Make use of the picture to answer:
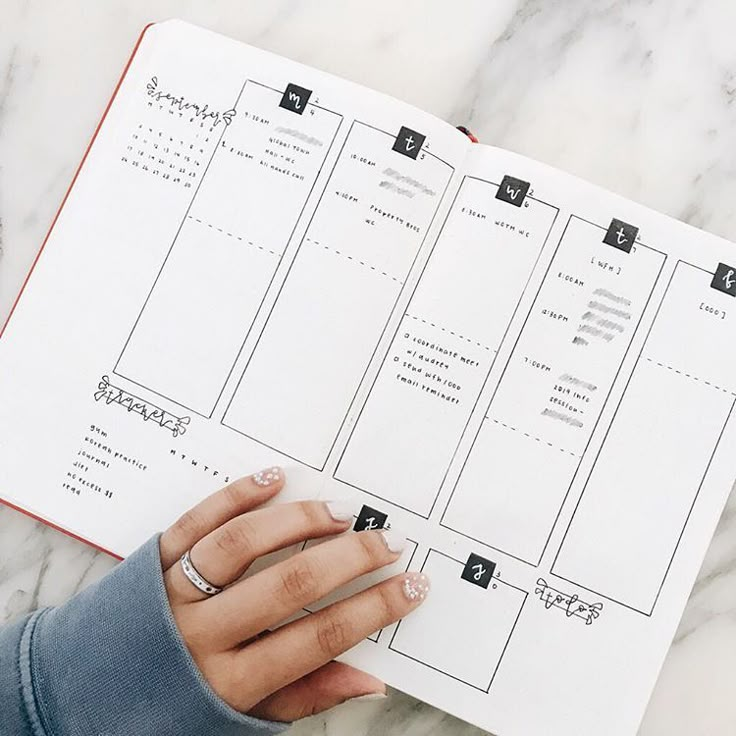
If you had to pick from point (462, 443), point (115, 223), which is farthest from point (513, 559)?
point (115, 223)

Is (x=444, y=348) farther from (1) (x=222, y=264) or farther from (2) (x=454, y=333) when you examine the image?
(1) (x=222, y=264)

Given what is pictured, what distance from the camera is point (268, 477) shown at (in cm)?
49

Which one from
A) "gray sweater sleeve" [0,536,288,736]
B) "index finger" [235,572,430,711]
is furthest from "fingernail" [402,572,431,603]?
"gray sweater sleeve" [0,536,288,736]

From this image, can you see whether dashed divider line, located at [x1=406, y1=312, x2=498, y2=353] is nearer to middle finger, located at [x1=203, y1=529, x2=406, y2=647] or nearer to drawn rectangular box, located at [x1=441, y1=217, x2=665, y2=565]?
drawn rectangular box, located at [x1=441, y1=217, x2=665, y2=565]

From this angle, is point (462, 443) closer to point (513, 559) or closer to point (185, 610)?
point (513, 559)

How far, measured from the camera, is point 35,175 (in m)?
0.55

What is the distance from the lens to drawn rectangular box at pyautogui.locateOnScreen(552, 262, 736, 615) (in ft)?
1.61

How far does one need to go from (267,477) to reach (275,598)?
7 cm

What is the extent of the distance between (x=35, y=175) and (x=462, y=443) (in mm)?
310

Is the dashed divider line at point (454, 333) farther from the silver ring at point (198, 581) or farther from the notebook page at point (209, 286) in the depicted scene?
the silver ring at point (198, 581)

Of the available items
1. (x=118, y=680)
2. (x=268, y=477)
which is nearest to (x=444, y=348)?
(x=268, y=477)

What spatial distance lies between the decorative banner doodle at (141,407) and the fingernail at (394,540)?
5.1 inches

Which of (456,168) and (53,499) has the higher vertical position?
(456,168)

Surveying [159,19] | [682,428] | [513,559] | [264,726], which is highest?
[159,19]
